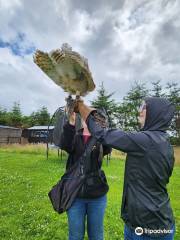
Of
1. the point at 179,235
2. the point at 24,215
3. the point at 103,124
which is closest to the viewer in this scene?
the point at 103,124

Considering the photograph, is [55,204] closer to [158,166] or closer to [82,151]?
[82,151]

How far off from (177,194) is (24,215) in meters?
5.83

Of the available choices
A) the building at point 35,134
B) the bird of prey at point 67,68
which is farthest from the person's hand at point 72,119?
the building at point 35,134

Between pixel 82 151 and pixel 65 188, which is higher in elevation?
pixel 82 151

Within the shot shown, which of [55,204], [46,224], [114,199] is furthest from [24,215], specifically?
[55,204]

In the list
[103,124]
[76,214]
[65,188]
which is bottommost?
[76,214]

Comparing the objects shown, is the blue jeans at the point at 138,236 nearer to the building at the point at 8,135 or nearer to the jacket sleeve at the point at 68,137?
the jacket sleeve at the point at 68,137

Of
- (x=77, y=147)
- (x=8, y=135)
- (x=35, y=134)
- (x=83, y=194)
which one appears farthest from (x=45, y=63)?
(x=8, y=135)

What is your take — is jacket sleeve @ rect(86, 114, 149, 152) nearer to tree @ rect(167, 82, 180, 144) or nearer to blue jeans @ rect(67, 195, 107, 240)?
blue jeans @ rect(67, 195, 107, 240)

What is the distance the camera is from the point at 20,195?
1012 centimetres

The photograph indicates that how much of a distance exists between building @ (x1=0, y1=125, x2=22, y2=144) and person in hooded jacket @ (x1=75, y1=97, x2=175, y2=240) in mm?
41450

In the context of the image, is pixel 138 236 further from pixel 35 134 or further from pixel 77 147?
pixel 35 134

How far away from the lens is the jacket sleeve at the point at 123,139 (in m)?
2.95

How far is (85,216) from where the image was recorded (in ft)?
12.8
